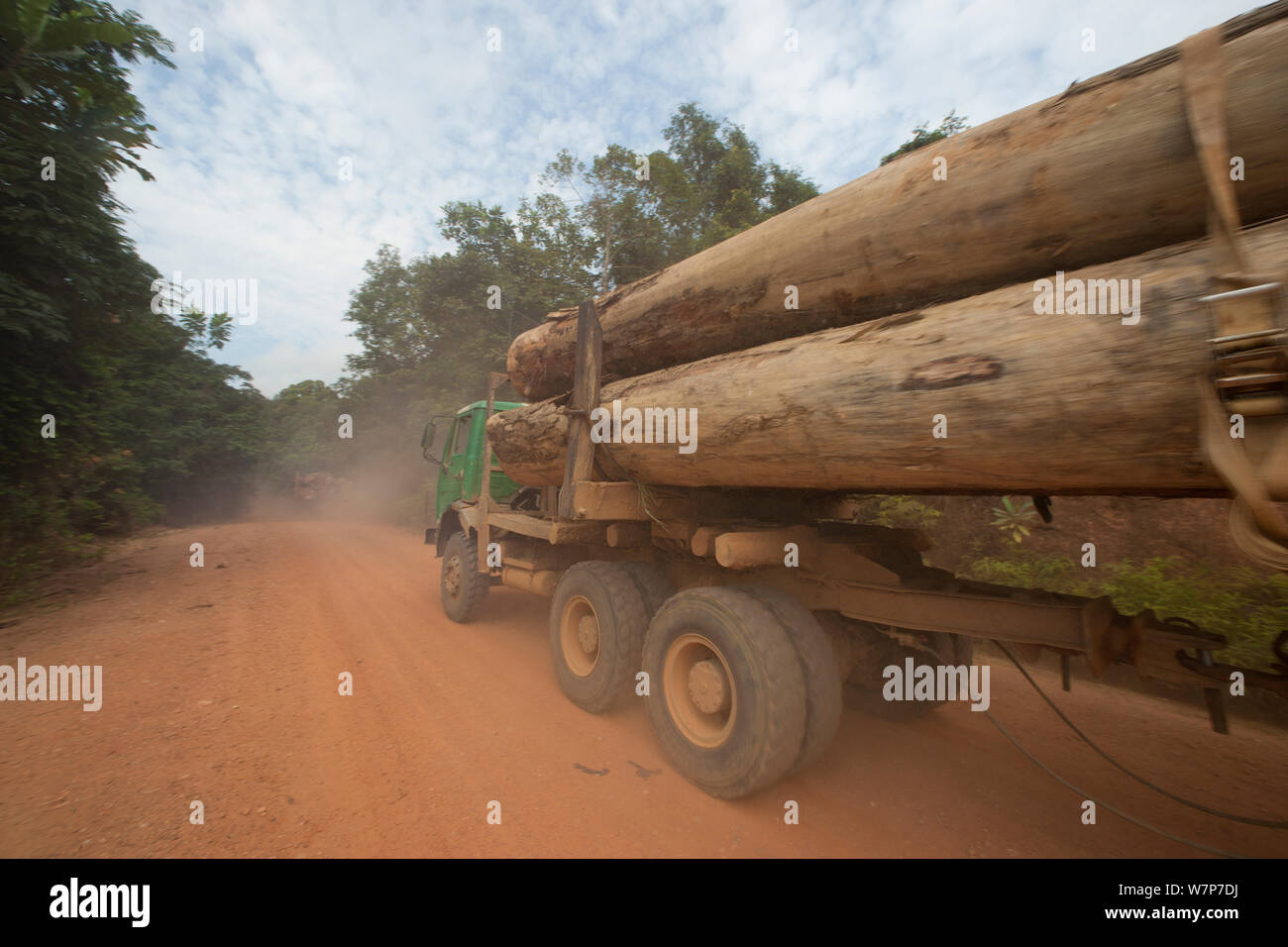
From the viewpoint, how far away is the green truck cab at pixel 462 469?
6.48 meters

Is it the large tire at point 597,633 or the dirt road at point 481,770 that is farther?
the large tire at point 597,633

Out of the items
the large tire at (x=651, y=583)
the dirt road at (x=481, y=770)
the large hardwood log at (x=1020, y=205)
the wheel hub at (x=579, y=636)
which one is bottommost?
the dirt road at (x=481, y=770)

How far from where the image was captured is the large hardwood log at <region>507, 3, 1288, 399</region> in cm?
158

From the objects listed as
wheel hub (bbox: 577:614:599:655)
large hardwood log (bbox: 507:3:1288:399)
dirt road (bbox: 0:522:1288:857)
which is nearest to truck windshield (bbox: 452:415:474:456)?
dirt road (bbox: 0:522:1288:857)

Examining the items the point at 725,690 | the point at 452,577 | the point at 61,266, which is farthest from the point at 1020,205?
the point at 61,266

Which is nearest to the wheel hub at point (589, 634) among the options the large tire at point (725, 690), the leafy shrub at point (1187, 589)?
the large tire at point (725, 690)

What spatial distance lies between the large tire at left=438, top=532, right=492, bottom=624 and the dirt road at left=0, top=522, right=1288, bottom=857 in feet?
2.81

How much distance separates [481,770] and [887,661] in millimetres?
2707

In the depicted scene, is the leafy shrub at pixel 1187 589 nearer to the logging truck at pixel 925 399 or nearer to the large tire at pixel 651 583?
the logging truck at pixel 925 399

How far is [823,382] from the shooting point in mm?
2281

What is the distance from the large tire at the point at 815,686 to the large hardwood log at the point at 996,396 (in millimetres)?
831

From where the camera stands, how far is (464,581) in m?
5.89

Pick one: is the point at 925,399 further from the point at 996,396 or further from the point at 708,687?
the point at 708,687

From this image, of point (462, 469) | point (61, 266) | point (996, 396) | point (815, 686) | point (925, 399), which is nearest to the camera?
point (996, 396)
